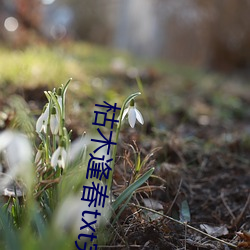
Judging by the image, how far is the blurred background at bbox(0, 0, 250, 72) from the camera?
662cm

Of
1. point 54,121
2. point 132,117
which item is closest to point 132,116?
point 132,117

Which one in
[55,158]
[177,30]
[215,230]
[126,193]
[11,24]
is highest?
[177,30]

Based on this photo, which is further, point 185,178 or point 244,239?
point 185,178

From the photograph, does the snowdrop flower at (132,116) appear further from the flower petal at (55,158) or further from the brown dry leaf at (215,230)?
the brown dry leaf at (215,230)

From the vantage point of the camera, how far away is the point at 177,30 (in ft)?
30.1

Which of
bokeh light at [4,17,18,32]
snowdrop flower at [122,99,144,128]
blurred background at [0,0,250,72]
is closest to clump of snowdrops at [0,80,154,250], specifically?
snowdrop flower at [122,99,144,128]

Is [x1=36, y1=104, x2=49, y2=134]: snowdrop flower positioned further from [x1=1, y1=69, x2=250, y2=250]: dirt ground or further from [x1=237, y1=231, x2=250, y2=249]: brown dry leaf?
[x1=237, y1=231, x2=250, y2=249]: brown dry leaf

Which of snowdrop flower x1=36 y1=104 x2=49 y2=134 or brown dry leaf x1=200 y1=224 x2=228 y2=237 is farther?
brown dry leaf x1=200 y1=224 x2=228 y2=237

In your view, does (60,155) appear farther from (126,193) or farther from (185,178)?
(185,178)

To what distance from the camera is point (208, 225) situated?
62.1 inches

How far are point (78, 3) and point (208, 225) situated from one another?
15.2m

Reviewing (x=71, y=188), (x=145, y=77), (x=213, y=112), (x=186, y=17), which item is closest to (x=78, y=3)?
(x=186, y=17)

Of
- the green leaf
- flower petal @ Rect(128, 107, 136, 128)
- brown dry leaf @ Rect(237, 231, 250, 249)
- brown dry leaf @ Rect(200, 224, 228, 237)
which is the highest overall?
flower petal @ Rect(128, 107, 136, 128)

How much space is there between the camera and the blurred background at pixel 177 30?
21.7ft
